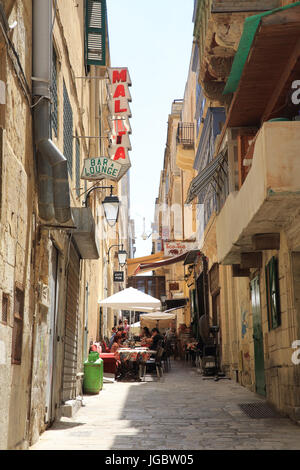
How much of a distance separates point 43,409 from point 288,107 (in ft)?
19.3

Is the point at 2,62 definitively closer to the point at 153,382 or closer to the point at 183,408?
the point at 183,408

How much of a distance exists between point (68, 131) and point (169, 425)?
5539 mm

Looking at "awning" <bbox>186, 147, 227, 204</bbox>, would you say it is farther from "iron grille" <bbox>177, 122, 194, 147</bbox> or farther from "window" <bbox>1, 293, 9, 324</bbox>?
"iron grille" <bbox>177, 122, 194, 147</bbox>

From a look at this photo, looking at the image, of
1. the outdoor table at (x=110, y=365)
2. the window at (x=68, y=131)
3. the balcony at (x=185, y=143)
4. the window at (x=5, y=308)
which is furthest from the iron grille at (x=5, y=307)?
the balcony at (x=185, y=143)

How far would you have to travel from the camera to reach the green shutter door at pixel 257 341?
38.5 ft

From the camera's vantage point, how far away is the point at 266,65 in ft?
27.5

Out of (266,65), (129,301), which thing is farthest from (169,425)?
(129,301)

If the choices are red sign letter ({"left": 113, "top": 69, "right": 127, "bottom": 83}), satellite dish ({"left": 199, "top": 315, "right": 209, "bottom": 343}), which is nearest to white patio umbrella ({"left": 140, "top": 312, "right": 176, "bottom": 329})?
satellite dish ({"left": 199, "top": 315, "right": 209, "bottom": 343})

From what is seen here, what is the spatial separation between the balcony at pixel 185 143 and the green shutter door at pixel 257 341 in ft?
50.4

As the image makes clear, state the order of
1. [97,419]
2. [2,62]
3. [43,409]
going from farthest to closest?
[97,419]
[43,409]
[2,62]

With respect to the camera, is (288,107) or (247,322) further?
(247,322)

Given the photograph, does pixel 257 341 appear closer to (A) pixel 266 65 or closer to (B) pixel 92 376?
(B) pixel 92 376

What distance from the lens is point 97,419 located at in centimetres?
910
